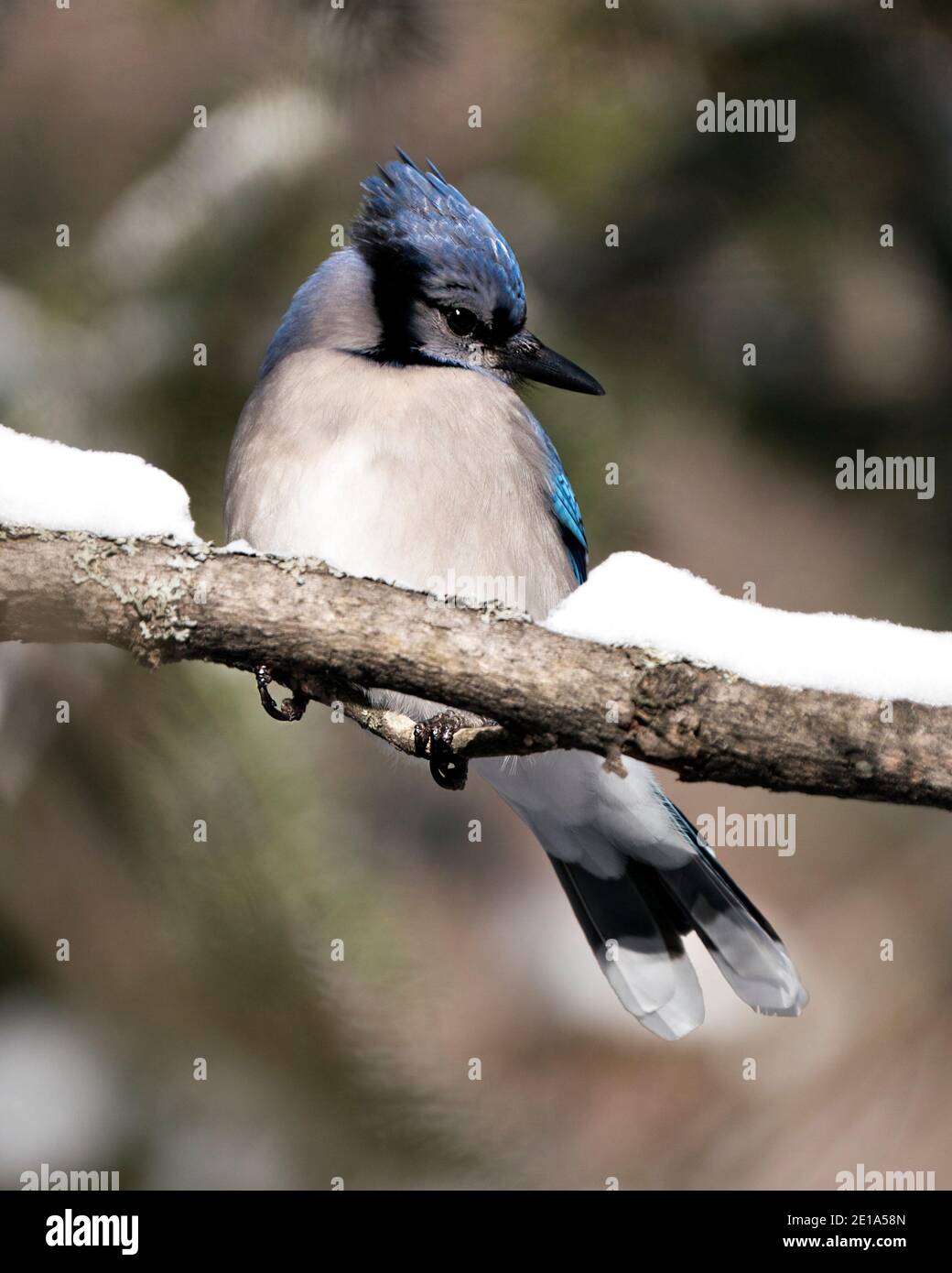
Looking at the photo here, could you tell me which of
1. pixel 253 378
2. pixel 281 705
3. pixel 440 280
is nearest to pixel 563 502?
pixel 440 280

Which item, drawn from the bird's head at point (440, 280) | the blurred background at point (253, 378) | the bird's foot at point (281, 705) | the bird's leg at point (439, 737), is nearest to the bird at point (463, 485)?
the bird's head at point (440, 280)

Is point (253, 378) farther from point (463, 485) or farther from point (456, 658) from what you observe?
point (456, 658)

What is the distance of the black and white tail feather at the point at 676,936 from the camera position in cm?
324

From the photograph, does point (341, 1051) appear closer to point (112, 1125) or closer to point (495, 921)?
point (112, 1125)

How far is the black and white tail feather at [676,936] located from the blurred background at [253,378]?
29 cm

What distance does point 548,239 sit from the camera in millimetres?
3373

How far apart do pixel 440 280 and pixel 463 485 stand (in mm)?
540

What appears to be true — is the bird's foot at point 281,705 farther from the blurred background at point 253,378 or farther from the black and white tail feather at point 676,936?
the black and white tail feather at point 676,936

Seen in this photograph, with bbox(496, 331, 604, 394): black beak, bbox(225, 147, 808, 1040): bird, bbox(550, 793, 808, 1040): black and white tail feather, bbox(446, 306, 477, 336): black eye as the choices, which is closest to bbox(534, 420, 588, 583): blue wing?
bbox(225, 147, 808, 1040): bird

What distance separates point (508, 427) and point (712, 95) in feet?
3.00

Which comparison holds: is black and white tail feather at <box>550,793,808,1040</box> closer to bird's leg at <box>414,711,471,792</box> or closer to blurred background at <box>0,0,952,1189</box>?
blurred background at <box>0,0,952,1189</box>

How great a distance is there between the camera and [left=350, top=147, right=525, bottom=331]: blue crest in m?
3.18

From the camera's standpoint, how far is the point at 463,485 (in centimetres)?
310
